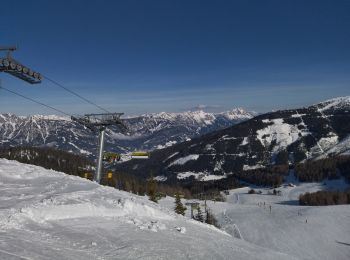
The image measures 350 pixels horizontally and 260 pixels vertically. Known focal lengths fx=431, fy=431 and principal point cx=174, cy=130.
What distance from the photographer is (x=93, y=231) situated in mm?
20656

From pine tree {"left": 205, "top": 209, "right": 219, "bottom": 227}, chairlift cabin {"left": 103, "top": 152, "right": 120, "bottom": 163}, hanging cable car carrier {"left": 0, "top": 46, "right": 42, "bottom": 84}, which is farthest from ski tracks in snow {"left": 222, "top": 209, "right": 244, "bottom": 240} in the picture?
hanging cable car carrier {"left": 0, "top": 46, "right": 42, "bottom": 84}

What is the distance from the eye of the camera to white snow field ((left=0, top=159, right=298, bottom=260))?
1683 cm

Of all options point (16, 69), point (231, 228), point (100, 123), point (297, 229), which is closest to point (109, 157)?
point (100, 123)

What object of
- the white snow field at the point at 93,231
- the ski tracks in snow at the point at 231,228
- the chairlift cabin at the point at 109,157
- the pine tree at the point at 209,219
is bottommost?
the ski tracks in snow at the point at 231,228

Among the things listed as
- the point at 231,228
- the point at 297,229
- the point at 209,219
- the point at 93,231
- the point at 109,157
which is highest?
the point at 109,157

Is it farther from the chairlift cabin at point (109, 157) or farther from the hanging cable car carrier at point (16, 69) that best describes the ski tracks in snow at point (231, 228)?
the hanging cable car carrier at point (16, 69)

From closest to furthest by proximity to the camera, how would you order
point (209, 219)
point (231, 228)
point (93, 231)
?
point (93, 231) → point (209, 219) → point (231, 228)

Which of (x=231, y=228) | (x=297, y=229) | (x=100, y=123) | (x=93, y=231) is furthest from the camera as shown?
(x=231, y=228)

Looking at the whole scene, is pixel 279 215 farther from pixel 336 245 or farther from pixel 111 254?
pixel 111 254

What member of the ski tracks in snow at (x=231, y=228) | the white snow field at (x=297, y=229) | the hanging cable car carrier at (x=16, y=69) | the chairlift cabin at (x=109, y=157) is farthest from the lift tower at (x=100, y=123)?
the ski tracks in snow at (x=231, y=228)

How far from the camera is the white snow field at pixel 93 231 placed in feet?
55.2

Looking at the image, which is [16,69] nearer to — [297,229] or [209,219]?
[209,219]

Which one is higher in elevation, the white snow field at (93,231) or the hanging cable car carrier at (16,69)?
the hanging cable car carrier at (16,69)

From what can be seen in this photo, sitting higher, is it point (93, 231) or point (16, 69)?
point (16, 69)
